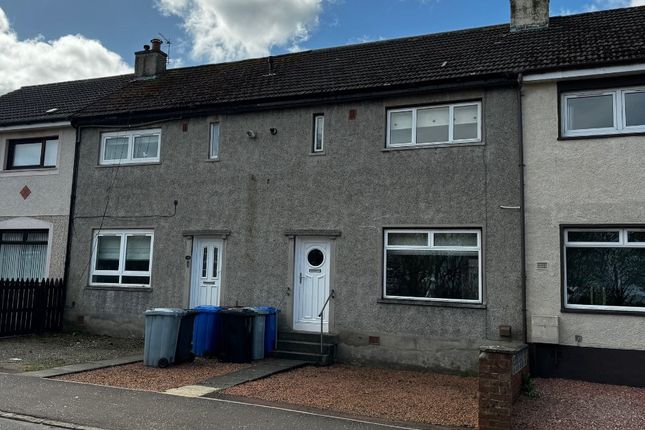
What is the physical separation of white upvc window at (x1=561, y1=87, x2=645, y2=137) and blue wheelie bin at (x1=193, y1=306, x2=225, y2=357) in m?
7.56

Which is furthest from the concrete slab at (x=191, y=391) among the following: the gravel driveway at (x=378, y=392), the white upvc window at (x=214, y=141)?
the white upvc window at (x=214, y=141)

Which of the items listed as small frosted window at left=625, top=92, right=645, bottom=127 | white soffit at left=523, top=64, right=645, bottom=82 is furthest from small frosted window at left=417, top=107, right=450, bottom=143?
small frosted window at left=625, top=92, right=645, bottom=127

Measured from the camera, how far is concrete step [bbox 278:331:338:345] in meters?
11.3

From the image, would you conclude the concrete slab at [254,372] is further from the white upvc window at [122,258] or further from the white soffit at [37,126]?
the white soffit at [37,126]

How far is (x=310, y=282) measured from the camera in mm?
11867

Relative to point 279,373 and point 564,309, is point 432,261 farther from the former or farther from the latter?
point 279,373

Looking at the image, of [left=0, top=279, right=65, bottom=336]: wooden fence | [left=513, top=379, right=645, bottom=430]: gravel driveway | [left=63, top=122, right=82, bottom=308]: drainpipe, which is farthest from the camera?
[left=63, top=122, right=82, bottom=308]: drainpipe

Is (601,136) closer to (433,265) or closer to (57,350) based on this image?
(433,265)

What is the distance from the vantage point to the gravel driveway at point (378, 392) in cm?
744

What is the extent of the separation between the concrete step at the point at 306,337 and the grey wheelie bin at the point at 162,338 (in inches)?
Answer: 92.1

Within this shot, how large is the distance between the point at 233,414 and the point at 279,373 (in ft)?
→ 9.01

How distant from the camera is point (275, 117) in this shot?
41.5 ft

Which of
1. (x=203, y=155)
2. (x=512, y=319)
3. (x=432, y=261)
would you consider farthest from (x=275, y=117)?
(x=512, y=319)

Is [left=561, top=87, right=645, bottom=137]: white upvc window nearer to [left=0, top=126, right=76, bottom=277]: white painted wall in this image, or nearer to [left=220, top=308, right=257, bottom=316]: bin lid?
[left=220, top=308, right=257, bottom=316]: bin lid
